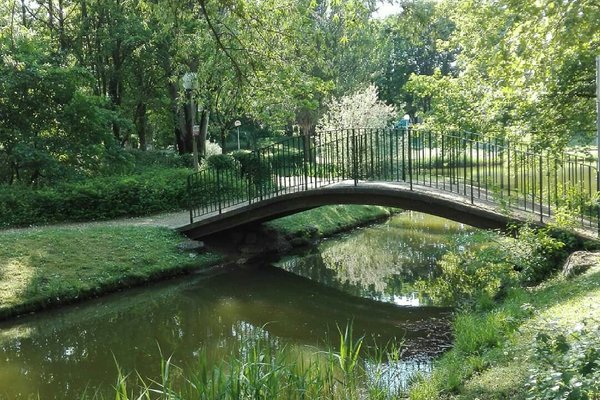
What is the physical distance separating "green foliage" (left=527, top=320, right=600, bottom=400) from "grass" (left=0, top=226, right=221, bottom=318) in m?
8.94

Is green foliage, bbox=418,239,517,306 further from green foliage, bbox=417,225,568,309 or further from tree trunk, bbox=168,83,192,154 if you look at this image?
tree trunk, bbox=168,83,192,154

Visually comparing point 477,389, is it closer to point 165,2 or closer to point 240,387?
point 240,387

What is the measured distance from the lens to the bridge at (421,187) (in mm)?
9445

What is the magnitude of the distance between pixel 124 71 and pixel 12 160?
8.66m

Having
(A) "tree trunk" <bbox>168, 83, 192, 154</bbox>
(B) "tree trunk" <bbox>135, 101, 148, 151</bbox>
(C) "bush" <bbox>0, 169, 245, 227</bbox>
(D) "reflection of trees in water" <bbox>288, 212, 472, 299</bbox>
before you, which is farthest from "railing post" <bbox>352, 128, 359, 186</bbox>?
(B) "tree trunk" <bbox>135, 101, 148, 151</bbox>

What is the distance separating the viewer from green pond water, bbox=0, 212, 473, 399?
752 cm

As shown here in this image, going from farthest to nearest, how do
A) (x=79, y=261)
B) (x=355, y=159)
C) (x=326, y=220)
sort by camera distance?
(x=326, y=220), (x=355, y=159), (x=79, y=261)

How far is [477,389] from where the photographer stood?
486 cm

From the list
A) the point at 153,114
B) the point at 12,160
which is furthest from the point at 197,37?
the point at 153,114

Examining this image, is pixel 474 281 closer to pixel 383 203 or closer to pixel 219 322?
pixel 383 203

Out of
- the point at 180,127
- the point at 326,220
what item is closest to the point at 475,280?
Result: the point at 326,220

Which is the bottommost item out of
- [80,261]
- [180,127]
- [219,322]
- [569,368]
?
[219,322]

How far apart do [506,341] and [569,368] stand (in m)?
2.59

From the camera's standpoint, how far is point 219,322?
9.59m
